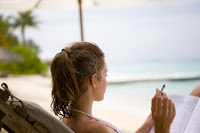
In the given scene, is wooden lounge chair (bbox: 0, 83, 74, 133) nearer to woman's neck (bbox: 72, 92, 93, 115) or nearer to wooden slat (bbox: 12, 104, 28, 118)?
wooden slat (bbox: 12, 104, 28, 118)

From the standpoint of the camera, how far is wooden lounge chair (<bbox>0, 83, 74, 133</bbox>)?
41.4 inches

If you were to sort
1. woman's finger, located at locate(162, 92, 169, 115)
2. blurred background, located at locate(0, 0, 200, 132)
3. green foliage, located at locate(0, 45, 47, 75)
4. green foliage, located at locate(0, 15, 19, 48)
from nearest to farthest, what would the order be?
woman's finger, located at locate(162, 92, 169, 115)
blurred background, located at locate(0, 0, 200, 132)
green foliage, located at locate(0, 45, 47, 75)
green foliage, located at locate(0, 15, 19, 48)

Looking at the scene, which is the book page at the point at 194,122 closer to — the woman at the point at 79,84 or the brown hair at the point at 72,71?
the woman at the point at 79,84

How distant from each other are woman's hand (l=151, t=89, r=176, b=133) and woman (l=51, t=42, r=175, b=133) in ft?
0.69

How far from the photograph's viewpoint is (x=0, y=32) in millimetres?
28672

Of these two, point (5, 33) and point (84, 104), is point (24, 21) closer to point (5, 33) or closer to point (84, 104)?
point (5, 33)

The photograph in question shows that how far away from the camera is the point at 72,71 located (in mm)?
1293

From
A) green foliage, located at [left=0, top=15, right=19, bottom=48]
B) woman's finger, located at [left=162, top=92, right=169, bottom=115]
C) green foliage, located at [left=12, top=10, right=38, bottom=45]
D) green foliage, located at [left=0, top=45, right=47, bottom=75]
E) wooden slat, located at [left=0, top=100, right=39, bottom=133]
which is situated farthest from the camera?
green foliage, located at [left=12, top=10, right=38, bottom=45]

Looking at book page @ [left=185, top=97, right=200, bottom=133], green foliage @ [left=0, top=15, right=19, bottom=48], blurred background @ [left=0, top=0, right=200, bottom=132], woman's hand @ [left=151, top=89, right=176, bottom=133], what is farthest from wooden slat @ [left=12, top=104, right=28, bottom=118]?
green foliage @ [left=0, top=15, right=19, bottom=48]

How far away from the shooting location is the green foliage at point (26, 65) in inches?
735

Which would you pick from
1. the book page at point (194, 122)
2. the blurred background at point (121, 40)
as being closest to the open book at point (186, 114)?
the book page at point (194, 122)

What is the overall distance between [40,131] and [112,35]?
57.6 metres

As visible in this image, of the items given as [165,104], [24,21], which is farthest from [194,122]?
[24,21]

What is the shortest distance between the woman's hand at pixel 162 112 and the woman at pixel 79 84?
0.69 feet
